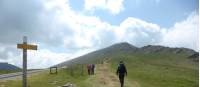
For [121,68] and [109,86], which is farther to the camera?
[109,86]

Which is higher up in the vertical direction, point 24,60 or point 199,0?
point 199,0

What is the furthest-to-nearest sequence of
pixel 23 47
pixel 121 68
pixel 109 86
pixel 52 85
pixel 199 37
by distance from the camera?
pixel 52 85 → pixel 109 86 → pixel 121 68 → pixel 23 47 → pixel 199 37

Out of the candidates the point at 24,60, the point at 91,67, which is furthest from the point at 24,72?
the point at 91,67

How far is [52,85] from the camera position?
151ft

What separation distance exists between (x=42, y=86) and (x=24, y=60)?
1984 centimetres

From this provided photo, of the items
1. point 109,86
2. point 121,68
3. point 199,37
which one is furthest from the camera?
point 109,86

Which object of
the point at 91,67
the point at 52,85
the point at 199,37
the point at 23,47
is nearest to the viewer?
the point at 199,37

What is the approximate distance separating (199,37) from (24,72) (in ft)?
32.6

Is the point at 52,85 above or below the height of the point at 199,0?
below

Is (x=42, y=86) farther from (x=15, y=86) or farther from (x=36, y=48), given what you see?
(x=36, y=48)

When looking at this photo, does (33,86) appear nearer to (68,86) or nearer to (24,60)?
(68,86)

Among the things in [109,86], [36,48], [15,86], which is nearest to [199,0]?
[36,48]

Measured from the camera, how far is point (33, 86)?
142 ft

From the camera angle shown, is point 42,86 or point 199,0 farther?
point 42,86
